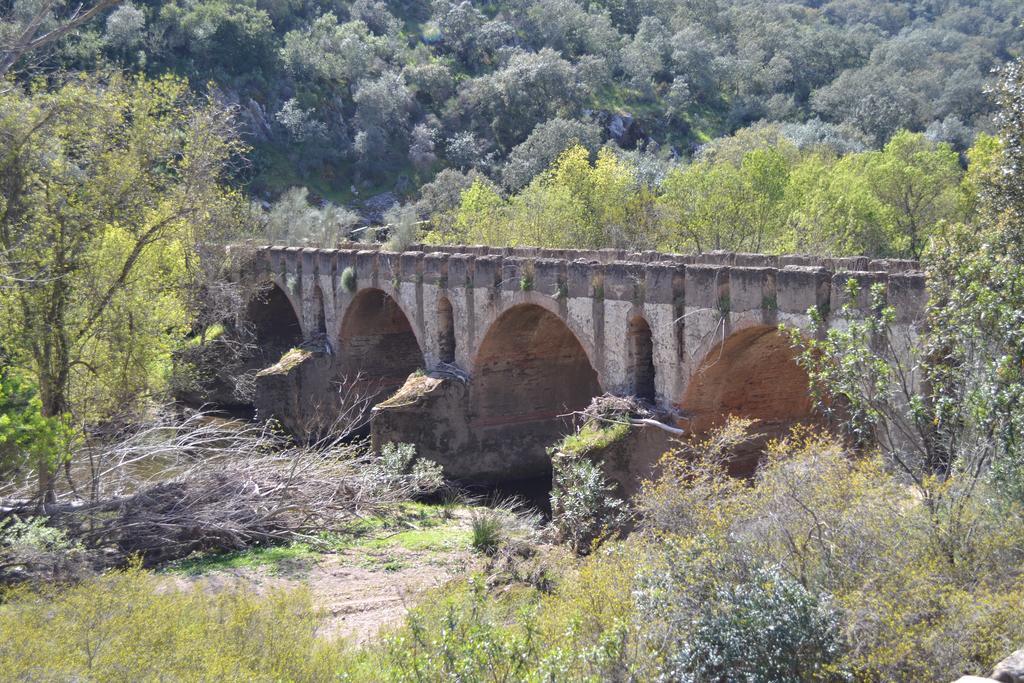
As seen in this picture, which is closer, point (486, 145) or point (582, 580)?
point (582, 580)

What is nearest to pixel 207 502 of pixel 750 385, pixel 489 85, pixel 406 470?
pixel 406 470

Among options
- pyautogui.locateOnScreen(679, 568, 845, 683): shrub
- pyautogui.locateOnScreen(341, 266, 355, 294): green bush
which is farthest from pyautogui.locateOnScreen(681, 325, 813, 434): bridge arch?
pyautogui.locateOnScreen(341, 266, 355, 294): green bush

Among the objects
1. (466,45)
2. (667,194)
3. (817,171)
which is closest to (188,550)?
(667,194)

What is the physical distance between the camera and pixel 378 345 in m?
30.3

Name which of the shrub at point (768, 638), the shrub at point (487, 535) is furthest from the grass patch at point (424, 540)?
the shrub at point (768, 638)

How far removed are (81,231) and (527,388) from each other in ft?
38.4

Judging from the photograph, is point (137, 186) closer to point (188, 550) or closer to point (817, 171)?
point (188, 550)

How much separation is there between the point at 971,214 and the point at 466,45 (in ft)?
158

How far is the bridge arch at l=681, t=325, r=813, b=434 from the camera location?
16078 mm

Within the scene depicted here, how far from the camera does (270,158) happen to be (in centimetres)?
5897

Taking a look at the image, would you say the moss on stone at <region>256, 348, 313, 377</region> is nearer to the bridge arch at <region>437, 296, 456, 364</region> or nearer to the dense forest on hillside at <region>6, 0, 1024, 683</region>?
the dense forest on hillside at <region>6, 0, 1024, 683</region>

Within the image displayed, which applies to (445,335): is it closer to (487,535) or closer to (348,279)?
(348,279)

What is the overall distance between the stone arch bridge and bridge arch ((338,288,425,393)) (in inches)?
1.6

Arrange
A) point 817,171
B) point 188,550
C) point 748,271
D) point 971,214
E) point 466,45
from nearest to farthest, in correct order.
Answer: point 188,550, point 748,271, point 971,214, point 817,171, point 466,45
